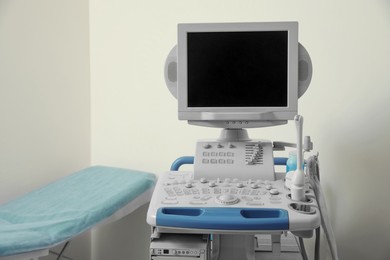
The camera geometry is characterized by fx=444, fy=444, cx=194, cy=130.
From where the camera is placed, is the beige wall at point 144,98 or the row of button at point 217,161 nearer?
the row of button at point 217,161

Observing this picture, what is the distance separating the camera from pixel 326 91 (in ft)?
6.94

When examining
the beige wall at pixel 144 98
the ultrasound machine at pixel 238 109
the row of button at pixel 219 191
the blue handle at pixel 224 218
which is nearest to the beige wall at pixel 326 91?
the beige wall at pixel 144 98

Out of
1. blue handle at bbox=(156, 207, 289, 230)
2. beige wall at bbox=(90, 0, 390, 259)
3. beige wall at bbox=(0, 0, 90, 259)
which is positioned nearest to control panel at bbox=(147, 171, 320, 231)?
blue handle at bbox=(156, 207, 289, 230)

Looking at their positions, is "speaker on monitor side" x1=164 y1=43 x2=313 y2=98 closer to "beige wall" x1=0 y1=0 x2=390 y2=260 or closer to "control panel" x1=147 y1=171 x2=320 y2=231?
"control panel" x1=147 y1=171 x2=320 y2=231

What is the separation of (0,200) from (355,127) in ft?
5.42

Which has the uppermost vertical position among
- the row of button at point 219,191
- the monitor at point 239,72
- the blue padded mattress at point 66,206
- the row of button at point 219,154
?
the monitor at point 239,72

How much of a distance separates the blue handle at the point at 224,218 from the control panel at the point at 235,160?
23 cm

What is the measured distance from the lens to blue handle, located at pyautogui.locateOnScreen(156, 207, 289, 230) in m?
1.25

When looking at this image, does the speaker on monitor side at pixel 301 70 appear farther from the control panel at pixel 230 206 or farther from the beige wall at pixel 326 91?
the beige wall at pixel 326 91

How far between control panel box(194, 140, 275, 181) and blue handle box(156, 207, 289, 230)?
0.23 m

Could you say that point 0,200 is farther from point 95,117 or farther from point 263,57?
point 263,57

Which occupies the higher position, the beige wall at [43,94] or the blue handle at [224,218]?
the beige wall at [43,94]

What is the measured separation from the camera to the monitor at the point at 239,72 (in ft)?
4.89

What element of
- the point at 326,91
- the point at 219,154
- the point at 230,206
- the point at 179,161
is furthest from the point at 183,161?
the point at 326,91
